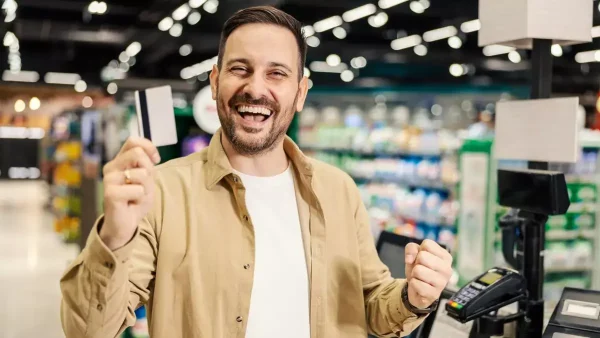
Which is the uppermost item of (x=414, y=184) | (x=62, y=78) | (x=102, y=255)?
(x=62, y=78)

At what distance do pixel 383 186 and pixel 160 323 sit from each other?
698cm

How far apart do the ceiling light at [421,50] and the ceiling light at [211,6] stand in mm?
7147

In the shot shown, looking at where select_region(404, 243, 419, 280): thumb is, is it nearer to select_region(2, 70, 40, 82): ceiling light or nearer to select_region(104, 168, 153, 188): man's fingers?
select_region(104, 168, 153, 188): man's fingers

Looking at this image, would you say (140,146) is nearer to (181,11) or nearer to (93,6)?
(181,11)

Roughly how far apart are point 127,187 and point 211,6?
40.5ft

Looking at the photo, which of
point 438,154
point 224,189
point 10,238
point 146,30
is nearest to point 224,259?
point 224,189

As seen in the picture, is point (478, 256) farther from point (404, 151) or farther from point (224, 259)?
point (224, 259)

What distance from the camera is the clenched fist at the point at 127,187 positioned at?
124 centimetres

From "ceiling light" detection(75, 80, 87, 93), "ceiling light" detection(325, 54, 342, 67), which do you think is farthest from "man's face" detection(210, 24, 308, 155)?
"ceiling light" detection(75, 80, 87, 93)

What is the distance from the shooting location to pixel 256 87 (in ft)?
5.18

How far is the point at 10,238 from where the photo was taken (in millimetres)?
11664

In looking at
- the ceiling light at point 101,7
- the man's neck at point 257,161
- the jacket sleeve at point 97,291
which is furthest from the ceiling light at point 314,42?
the jacket sleeve at point 97,291

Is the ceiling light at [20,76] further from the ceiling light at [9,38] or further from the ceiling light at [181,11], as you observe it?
Answer: the ceiling light at [181,11]

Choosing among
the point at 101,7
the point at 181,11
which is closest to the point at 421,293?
the point at 181,11
